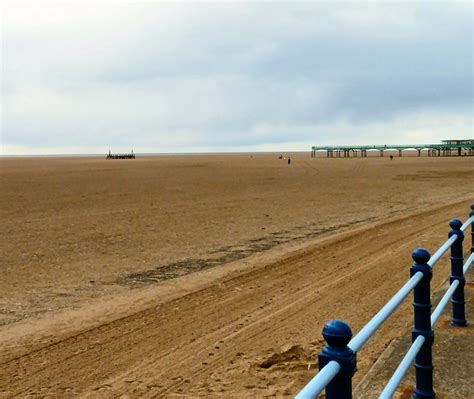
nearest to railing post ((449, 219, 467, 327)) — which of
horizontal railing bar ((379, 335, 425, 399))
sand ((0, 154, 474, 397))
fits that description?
sand ((0, 154, 474, 397))

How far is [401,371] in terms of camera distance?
9.75ft

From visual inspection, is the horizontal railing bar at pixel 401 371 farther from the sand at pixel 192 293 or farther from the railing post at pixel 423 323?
the sand at pixel 192 293

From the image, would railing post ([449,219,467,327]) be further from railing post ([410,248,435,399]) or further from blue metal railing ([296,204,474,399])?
railing post ([410,248,435,399])

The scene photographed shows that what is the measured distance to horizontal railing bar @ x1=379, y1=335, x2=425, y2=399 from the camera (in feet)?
8.76

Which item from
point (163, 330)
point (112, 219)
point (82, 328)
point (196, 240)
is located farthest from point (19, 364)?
point (112, 219)

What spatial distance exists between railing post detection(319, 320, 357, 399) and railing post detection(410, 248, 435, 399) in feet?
5.87

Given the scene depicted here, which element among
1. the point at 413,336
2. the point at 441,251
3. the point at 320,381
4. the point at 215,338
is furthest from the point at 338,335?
the point at 215,338

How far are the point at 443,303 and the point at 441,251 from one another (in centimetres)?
43

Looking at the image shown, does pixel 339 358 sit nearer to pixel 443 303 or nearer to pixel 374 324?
pixel 374 324

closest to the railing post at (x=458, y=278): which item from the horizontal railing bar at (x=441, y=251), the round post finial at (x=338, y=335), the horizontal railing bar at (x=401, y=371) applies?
the horizontal railing bar at (x=441, y=251)

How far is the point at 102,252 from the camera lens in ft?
35.8

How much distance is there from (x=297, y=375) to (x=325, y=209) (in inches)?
527

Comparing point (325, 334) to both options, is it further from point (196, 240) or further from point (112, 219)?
point (112, 219)

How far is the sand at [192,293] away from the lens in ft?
16.0
